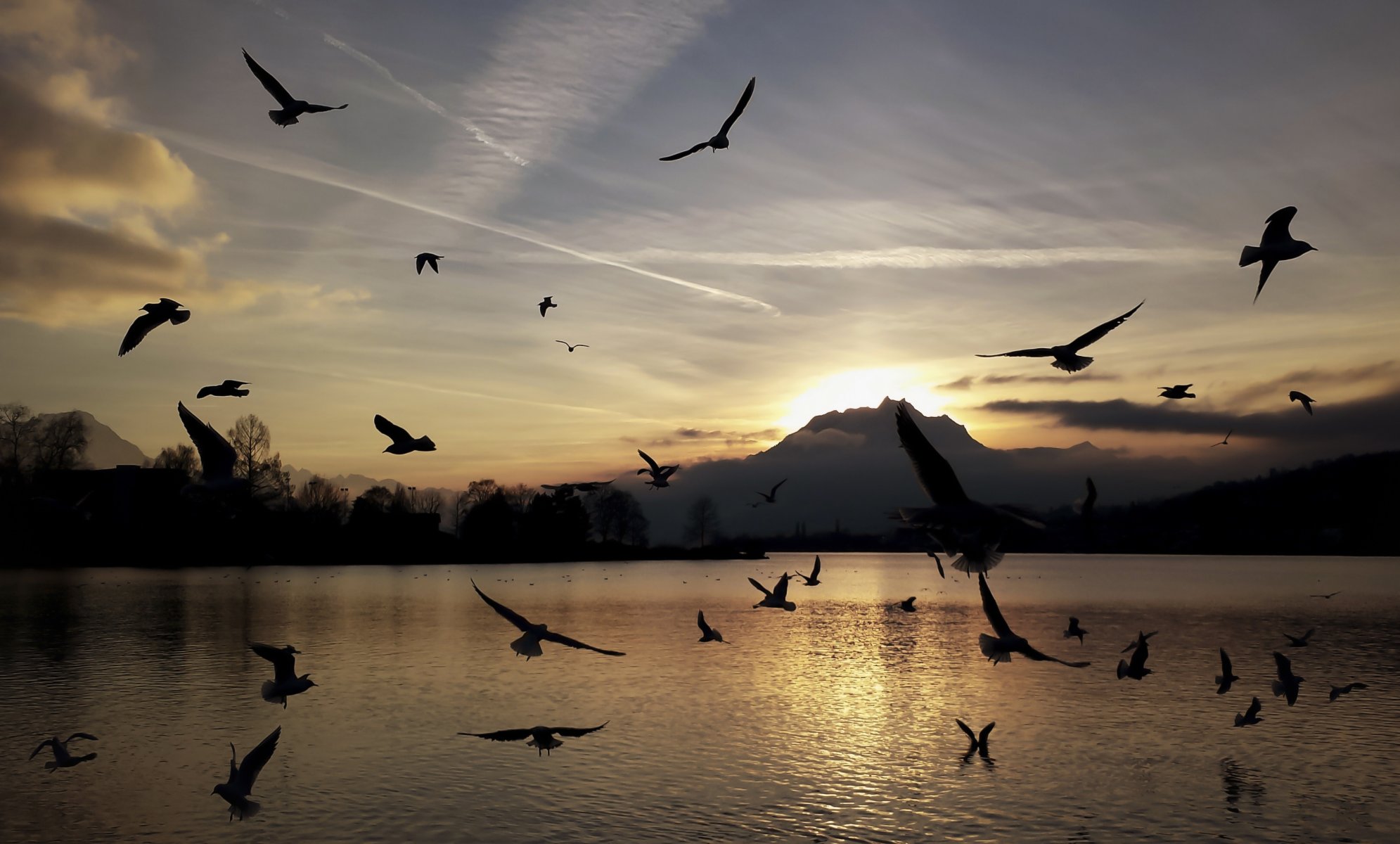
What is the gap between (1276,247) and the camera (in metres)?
14.5

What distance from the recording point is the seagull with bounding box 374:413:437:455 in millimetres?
16766

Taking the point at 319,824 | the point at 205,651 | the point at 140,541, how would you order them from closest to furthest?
the point at 319,824
the point at 205,651
the point at 140,541

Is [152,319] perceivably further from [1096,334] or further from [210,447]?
[1096,334]

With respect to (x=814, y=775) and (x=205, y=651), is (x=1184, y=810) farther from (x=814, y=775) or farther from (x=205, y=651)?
(x=205, y=651)

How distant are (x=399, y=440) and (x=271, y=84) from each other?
5962mm

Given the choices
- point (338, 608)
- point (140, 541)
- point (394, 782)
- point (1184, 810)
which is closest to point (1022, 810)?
point (1184, 810)

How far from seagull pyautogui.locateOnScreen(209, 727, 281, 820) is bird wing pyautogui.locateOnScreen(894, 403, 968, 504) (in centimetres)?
1039

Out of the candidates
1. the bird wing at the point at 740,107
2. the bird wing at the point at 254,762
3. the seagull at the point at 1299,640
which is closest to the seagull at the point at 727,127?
the bird wing at the point at 740,107

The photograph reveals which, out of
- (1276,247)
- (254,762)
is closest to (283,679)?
(254,762)

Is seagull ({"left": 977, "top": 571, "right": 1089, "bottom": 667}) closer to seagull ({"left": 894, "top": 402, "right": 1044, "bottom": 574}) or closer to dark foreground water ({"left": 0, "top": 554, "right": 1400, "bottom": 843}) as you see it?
seagull ({"left": 894, "top": 402, "right": 1044, "bottom": 574})

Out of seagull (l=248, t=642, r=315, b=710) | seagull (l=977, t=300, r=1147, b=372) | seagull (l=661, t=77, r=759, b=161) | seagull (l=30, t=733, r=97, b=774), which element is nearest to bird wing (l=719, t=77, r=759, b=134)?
seagull (l=661, t=77, r=759, b=161)

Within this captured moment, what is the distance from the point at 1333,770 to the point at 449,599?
68101 mm

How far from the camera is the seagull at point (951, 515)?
12273 mm

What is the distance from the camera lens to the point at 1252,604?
8169 cm
